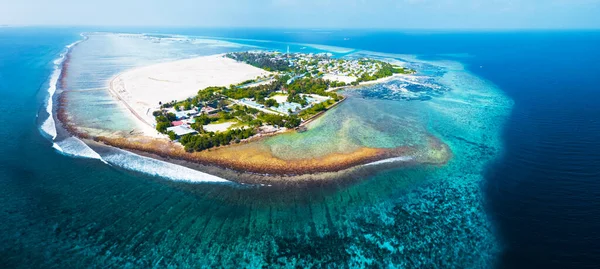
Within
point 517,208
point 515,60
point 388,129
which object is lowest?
point 517,208

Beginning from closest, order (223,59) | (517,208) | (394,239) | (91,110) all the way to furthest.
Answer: (394,239)
(517,208)
(91,110)
(223,59)

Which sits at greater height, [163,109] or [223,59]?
[223,59]

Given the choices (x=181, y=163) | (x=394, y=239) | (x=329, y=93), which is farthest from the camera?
(x=329, y=93)

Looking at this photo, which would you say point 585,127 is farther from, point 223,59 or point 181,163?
point 223,59

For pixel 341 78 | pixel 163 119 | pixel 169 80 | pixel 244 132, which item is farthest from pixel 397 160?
pixel 169 80

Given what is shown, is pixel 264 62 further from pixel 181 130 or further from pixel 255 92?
pixel 181 130

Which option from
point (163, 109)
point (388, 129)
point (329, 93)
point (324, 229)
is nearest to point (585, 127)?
point (388, 129)

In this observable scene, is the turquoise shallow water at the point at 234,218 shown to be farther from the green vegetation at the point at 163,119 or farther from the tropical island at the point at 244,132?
the green vegetation at the point at 163,119
